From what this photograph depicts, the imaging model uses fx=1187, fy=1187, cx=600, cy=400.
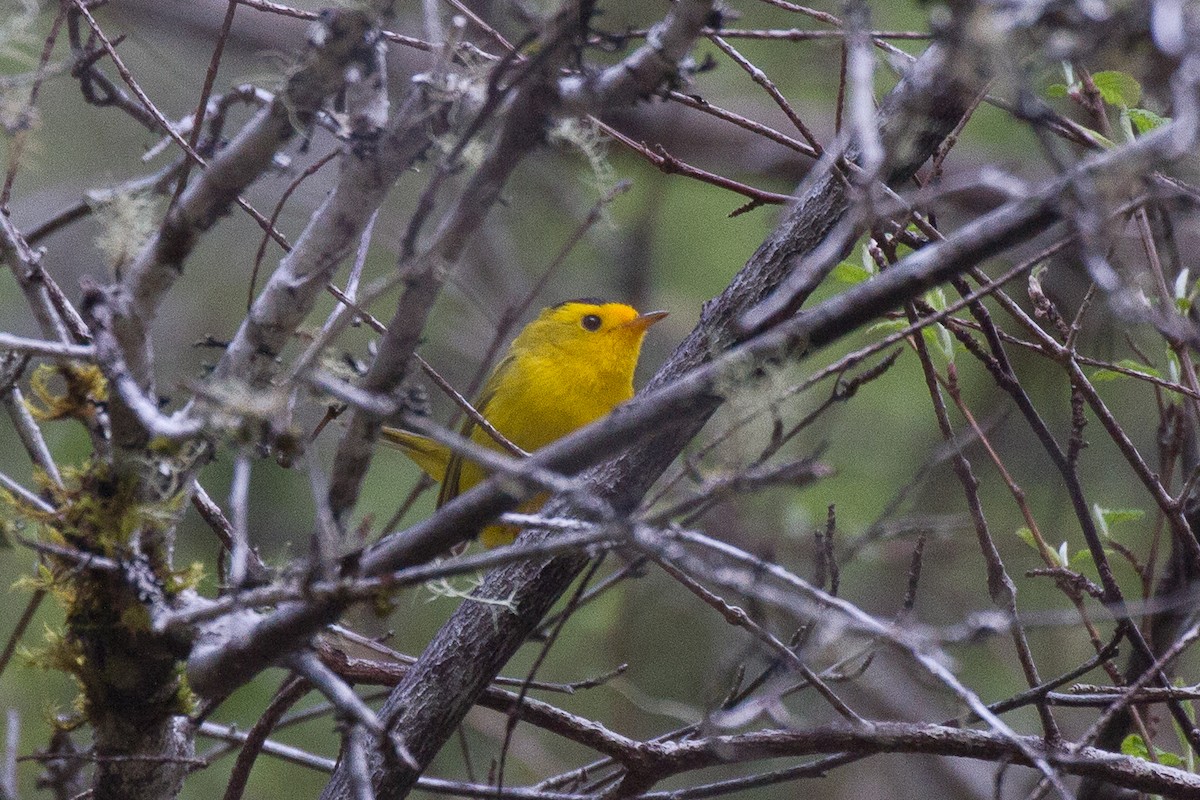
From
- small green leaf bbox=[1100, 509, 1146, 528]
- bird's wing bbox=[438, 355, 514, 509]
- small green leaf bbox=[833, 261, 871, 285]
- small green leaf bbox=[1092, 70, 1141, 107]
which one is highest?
bird's wing bbox=[438, 355, 514, 509]

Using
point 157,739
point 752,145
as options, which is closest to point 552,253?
point 752,145

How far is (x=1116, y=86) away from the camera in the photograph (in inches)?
98.7

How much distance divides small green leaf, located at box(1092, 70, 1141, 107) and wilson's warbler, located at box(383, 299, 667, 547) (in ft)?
6.81

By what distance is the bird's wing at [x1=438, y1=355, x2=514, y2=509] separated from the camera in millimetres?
4422

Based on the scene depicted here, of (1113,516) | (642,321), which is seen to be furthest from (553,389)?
(1113,516)

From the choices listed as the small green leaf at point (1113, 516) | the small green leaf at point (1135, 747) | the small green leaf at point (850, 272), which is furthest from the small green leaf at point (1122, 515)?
the small green leaf at point (850, 272)

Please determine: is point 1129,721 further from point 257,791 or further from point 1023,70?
point 257,791

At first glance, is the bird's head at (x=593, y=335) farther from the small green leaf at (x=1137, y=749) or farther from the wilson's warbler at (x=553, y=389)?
the small green leaf at (x=1137, y=749)

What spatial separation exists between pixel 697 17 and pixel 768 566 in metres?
0.71

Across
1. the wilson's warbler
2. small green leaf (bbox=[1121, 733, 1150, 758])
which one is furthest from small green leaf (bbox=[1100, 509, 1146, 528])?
the wilson's warbler

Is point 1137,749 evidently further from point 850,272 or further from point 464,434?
point 464,434

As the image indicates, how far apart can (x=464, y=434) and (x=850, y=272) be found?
2096 mm

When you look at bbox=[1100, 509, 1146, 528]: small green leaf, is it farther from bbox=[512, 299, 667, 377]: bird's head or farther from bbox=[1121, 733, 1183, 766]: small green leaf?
bbox=[512, 299, 667, 377]: bird's head

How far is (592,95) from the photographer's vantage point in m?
1.60
